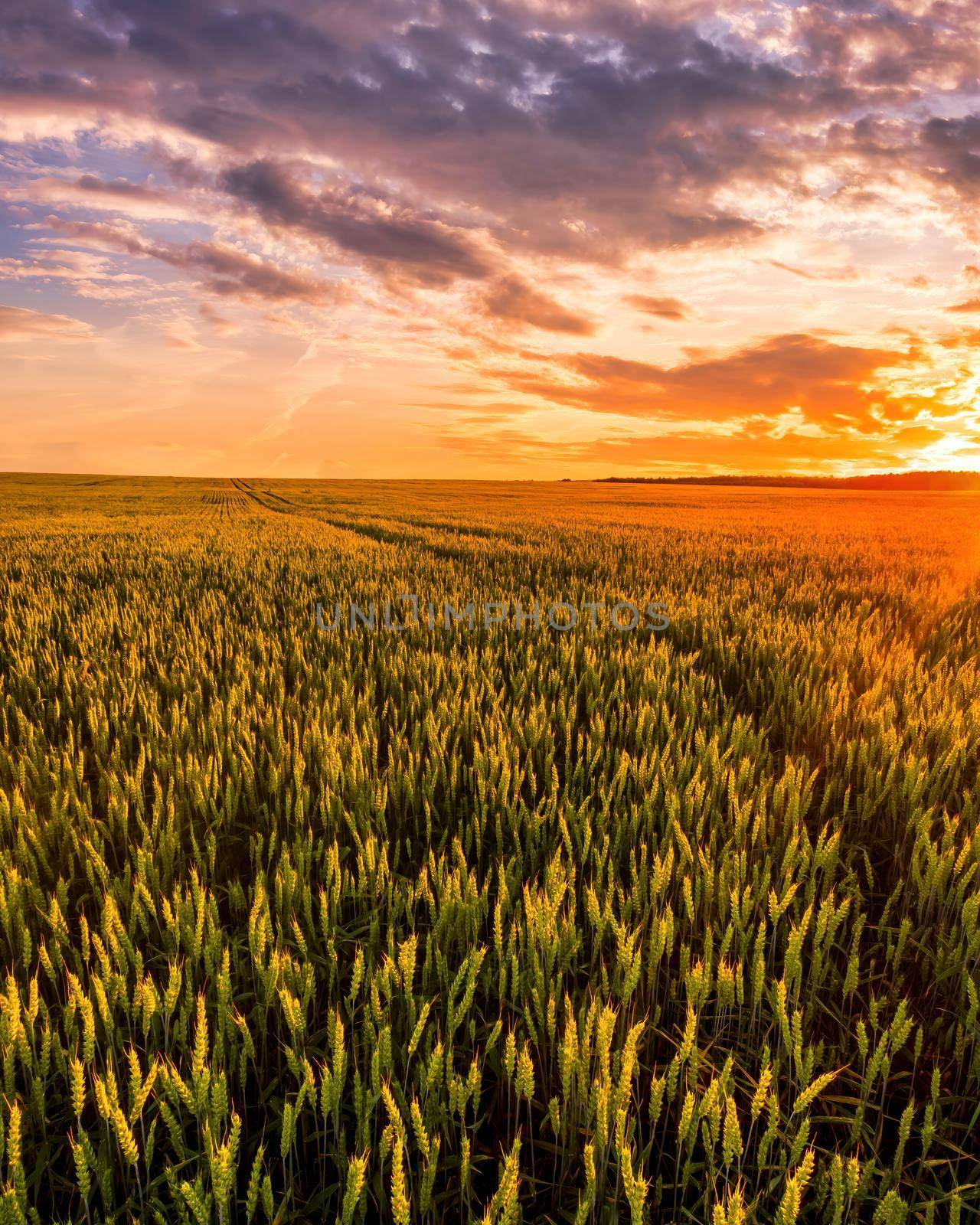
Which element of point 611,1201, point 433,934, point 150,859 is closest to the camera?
point 611,1201

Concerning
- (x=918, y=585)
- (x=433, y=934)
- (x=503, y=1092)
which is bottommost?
(x=503, y=1092)

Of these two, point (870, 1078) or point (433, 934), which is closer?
point (870, 1078)

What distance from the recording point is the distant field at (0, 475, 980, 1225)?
106 cm

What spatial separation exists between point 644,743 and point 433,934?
1.38 m

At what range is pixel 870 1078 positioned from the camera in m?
1.13

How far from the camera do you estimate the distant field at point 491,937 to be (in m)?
1.06

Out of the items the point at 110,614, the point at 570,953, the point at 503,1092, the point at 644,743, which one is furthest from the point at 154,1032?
the point at 110,614

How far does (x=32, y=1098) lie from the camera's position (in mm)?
1173

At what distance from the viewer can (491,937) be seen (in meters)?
1.63

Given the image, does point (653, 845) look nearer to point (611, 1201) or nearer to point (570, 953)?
point (570, 953)

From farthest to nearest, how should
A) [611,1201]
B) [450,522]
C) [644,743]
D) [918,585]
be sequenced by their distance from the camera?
[450,522], [918,585], [644,743], [611,1201]

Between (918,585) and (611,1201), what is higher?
(918,585)

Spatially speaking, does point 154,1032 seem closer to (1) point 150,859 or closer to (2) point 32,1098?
(2) point 32,1098

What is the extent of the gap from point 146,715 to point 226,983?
6.66 feet
